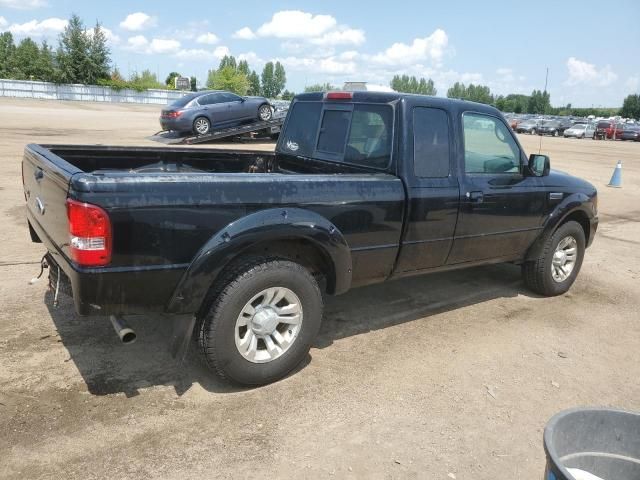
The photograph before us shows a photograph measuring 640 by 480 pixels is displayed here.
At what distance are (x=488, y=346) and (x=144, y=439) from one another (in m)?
2.70

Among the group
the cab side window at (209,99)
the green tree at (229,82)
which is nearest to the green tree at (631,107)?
the green tree at (229,82)

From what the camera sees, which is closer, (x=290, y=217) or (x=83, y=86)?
(x=290, y=217)

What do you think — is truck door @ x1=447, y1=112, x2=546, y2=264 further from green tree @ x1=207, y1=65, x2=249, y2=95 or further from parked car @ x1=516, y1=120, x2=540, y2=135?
green tree @ x1=207, y1=65, x2=249, y2=95

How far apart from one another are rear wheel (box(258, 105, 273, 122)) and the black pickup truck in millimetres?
15588

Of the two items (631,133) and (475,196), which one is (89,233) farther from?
(631,133)

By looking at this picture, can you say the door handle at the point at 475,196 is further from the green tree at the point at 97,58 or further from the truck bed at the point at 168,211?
the green tree at the point at 97,58

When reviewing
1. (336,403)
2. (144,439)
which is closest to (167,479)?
(144,439)

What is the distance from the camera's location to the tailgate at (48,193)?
294cm

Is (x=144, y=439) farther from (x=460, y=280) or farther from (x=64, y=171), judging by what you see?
(x=460, y=280)

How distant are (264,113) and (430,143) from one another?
17.1 meters

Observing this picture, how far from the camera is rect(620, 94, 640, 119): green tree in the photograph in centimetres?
10519

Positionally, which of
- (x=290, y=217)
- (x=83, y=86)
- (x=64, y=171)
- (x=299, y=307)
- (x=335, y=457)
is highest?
(x=83, y=86)

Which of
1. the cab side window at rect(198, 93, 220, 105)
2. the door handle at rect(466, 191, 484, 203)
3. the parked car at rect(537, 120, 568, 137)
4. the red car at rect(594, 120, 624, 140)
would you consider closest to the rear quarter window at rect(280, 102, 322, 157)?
the door handle at rect(466, 191, 484, 203)

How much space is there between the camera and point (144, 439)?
2891 mm
